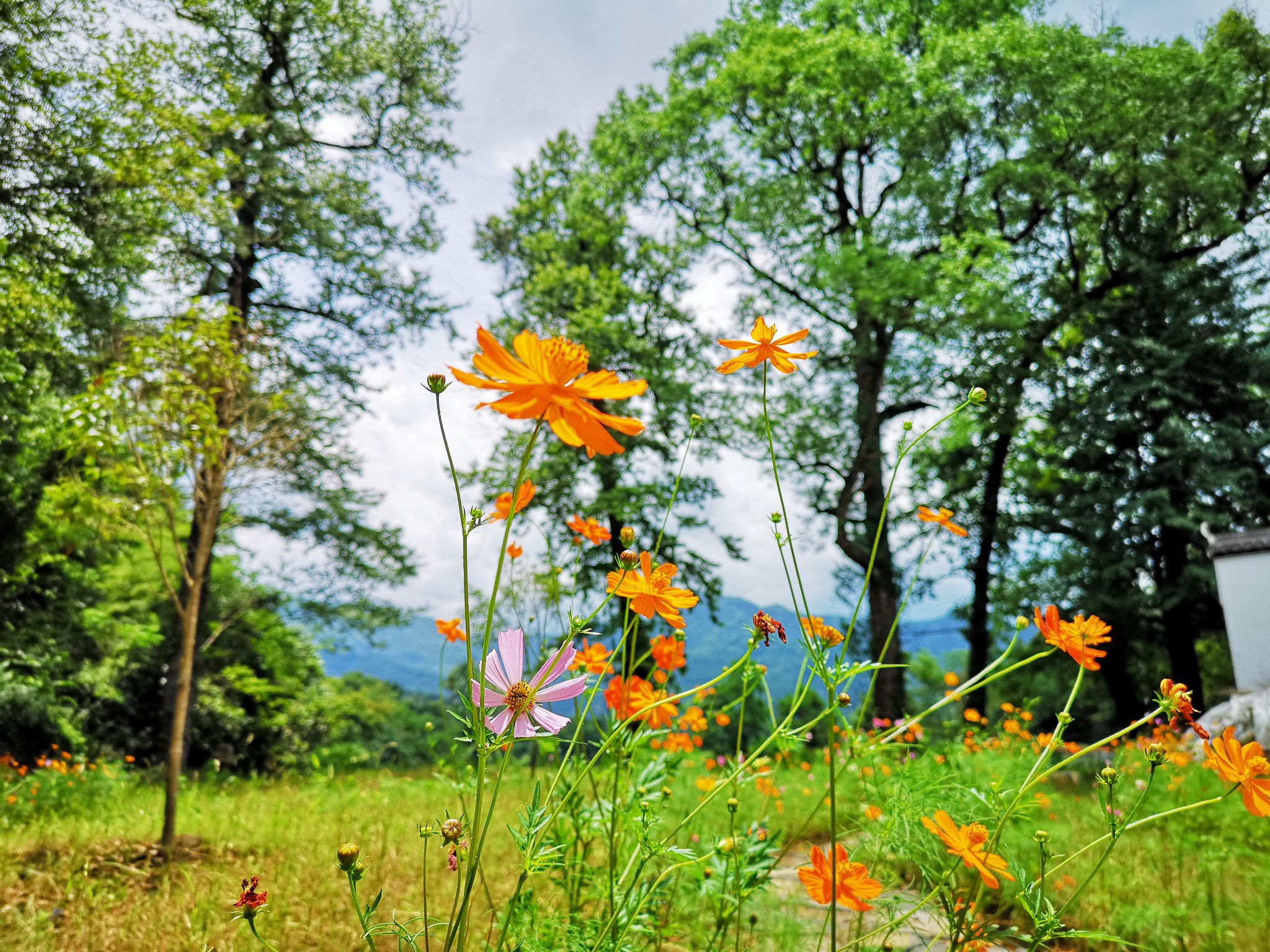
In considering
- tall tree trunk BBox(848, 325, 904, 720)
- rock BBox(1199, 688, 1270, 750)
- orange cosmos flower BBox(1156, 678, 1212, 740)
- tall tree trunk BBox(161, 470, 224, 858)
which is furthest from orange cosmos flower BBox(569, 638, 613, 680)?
tall tree trunk BBox(848, 325, 904, 720)

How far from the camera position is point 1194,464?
9.70 m

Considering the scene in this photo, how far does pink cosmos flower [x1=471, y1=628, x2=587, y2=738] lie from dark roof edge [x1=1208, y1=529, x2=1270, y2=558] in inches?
410

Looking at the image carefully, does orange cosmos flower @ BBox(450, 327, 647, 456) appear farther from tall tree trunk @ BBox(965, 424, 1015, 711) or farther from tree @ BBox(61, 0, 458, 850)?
tall tree trunk @ BBox(965, 424, 1015, 711)

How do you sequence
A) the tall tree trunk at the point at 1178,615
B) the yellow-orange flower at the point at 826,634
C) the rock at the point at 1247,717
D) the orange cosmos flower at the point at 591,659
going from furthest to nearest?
the tall tree trunk at the point at 1178,615
the rock at the point at 1247,717
the orange cosmos flower at the point at 591,659
the yellow-orange flower at the point at 826,634

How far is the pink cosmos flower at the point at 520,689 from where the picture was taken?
877 mm

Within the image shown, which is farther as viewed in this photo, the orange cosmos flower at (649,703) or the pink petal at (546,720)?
the orange cosmos flower at (649,703)

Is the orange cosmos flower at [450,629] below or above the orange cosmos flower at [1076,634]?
above

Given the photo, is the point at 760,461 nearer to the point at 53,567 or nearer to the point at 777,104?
the point at 777,104

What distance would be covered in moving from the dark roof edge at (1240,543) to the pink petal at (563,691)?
10.4m

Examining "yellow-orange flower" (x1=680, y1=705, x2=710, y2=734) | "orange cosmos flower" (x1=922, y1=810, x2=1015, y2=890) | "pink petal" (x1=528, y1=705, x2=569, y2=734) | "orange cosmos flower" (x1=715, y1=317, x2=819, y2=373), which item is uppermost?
"orange cosmos flower" (x1=715, y1=317, x2=819, y2=373)

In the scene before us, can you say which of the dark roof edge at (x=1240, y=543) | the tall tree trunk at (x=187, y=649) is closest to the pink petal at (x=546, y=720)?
the tall tree trunk at (x=187, y=649)

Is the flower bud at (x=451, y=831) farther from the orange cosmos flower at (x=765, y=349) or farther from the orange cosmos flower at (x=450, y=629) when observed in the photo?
the orange cosmos flower at (x=450, y=629)

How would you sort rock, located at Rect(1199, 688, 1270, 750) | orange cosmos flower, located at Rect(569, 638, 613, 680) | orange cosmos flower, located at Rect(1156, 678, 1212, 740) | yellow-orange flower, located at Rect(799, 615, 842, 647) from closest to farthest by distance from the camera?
orange cosmos flower, located at Rect(1156, 678, 1212, 740) → yellow-orange flower, located at Rect(799, 615, 842, 647) → orange cosmos flower, located at Rect(569, 638, 613, 680) → rock, located at Rect(1199, 688, 1270, 750)

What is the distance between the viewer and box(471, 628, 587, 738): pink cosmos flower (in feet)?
2.88
